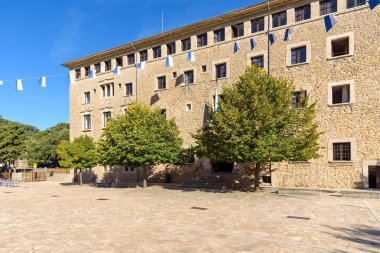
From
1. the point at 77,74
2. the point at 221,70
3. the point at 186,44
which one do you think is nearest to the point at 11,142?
the point at 77,74

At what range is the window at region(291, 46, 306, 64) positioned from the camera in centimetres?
2617

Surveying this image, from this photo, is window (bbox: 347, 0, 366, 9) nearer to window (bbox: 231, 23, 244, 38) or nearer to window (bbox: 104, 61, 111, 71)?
window (bbox: 231, 23, 244, 38)

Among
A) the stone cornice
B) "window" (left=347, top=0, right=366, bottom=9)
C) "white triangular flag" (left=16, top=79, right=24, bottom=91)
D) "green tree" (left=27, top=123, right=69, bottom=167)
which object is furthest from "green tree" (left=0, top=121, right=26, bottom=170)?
"window" (left=347, top=0, right=366, bottom=9)

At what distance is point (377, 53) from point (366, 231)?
16.7m

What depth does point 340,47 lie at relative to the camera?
25734 mm

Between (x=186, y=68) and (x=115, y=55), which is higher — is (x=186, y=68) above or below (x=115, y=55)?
below

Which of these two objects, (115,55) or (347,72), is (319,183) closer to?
(347,72)

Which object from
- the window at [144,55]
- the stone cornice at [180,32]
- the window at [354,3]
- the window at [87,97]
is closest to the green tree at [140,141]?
the stone cornice at [180,32]

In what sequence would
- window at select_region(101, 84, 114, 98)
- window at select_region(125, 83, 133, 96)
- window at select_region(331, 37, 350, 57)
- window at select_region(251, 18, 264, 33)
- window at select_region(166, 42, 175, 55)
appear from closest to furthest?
window at select_region(331, 37, 350, 57) → window at select_region(251, 18, 264, 33) → window at select_region(166, 42, 175, 55) → window at select_region(125, 83, 133, 96) → window at select_region(101, 84, 114, 98)

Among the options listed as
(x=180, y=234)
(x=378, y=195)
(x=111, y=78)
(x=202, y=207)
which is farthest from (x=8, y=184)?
(x=378, y=195)

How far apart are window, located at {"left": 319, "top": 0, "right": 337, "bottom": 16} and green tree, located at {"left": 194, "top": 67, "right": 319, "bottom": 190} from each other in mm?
8173

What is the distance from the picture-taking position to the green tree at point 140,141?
82.9ft

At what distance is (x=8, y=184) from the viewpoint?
32438mm

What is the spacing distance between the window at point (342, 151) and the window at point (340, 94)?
3.23 metres
